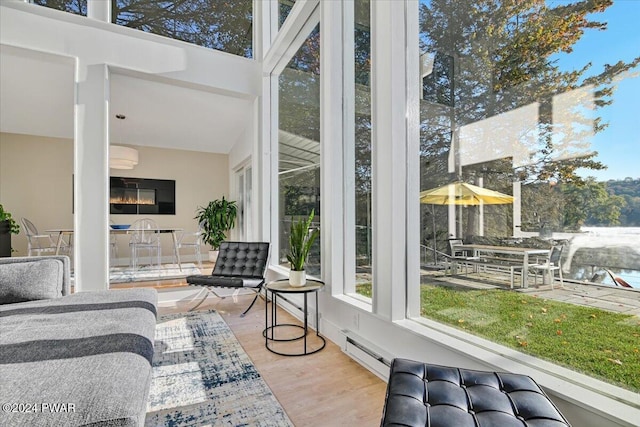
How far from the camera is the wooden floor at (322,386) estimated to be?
182 cm

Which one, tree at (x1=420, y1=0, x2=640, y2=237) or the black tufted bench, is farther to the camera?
tree at (x1=420, y1=0, x2=640, y2=237)

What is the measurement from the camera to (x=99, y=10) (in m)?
3.93

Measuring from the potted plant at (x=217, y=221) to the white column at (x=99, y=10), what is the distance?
3960mm

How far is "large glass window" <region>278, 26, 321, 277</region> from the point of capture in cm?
354

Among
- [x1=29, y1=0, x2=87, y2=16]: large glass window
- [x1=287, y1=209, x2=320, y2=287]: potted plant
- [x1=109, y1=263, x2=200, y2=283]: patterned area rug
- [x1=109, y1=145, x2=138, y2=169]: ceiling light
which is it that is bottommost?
[x1=109, y1=263, x2=200, y2=283]: patterned area rug

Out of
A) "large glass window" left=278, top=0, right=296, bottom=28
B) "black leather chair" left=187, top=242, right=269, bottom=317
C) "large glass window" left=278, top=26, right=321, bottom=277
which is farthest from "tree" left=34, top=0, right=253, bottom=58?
"black leather chair" left=187, top=242, right=269, bottom=317

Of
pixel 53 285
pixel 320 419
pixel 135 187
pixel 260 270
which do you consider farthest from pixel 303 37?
pixel 135 187

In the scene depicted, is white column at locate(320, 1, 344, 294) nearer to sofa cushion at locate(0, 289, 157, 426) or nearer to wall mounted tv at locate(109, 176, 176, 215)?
sofa cushion at locate(0, 289, 157, 426)

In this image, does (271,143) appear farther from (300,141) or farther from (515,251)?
(515,251)

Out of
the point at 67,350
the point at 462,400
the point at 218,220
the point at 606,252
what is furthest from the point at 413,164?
the point at 218,220

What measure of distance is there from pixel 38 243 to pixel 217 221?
319 cm

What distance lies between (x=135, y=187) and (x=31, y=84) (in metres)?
2.89

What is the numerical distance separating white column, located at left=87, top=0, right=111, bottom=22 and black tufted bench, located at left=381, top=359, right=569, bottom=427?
4.97 metres

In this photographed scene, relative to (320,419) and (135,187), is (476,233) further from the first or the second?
(135,187)
